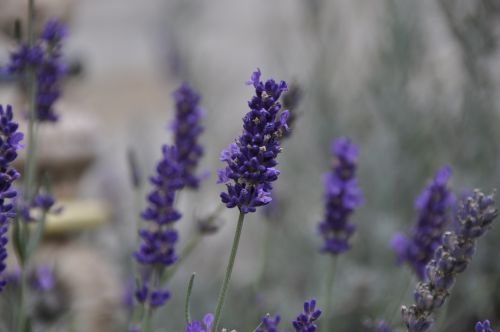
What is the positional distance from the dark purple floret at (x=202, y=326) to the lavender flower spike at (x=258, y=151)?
0.18 meters

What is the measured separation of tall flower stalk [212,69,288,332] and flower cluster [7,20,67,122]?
2.27 feet

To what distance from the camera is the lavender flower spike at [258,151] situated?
3.75ft

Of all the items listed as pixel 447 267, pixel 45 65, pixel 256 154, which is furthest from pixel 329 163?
pixel 256 154

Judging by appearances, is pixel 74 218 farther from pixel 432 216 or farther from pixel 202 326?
pixel 202 326

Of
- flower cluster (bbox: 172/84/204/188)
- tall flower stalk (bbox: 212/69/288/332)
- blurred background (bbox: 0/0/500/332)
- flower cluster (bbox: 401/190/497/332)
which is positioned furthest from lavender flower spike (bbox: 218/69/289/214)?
blurred background (bbox: 0/0/500/332)

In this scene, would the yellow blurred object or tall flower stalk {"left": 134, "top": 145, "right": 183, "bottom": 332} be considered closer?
tall flower stalk {"left": 134, "top": 145, "right": 183, "bottom": 332}

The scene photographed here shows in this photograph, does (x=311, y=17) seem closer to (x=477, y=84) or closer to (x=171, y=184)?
(x=477, y=84)

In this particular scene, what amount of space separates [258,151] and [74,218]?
Result: 2339mm

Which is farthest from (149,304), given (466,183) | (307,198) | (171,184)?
(307,198)

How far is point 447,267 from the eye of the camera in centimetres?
124

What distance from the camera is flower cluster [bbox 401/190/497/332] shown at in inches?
48.8

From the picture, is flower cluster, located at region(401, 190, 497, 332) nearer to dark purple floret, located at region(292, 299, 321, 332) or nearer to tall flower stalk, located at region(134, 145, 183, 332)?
dark purple floret, located at region(292, 299, 321, 332)

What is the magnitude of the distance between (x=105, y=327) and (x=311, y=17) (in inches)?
74.7

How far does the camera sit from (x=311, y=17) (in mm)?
4148
